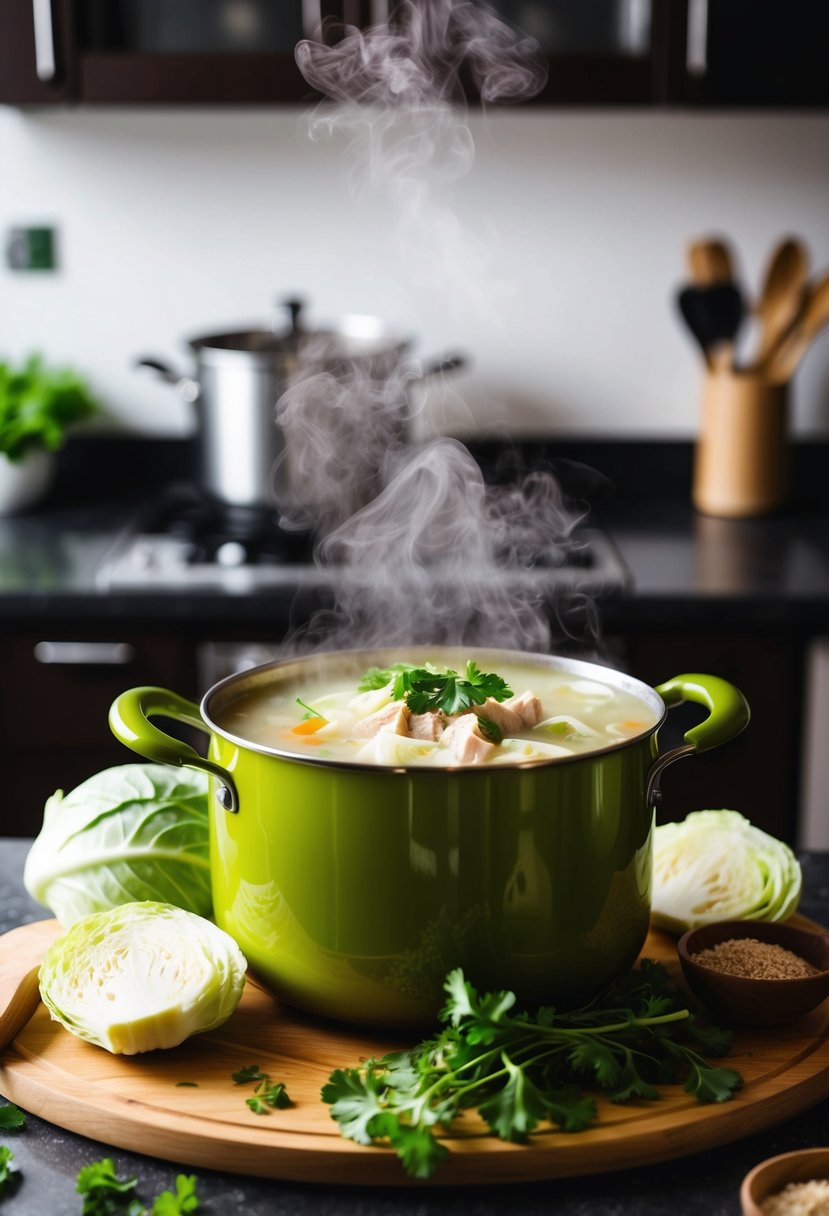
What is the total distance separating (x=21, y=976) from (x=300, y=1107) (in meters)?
0.26

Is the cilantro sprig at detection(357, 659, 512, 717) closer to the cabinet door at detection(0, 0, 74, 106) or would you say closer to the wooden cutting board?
the wooden cutting board

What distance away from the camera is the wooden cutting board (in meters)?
0.83

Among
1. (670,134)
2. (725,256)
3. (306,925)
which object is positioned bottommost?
(306,925)

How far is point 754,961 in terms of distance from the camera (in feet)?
3.33

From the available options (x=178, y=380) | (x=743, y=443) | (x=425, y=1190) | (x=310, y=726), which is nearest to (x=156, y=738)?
(x=310, y=726)

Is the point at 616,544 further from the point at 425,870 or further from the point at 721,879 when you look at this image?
the point at 425,870

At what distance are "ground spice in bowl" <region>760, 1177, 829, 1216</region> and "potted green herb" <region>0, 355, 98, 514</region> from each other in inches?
93.0

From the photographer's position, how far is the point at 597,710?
1.11 m

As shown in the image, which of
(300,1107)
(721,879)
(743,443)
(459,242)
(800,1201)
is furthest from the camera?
(459,242)

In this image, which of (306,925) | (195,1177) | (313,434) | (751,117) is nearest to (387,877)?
(306,925)

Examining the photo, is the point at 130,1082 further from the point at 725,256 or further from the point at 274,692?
the point at 725,256

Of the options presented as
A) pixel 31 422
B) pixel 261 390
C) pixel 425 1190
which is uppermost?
pixel 261 390

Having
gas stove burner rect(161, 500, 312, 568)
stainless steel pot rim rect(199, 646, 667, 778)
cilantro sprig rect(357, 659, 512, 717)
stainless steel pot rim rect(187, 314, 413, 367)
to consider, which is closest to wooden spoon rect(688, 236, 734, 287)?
stainless steel pot rim rect(187, 314, 413, 367)

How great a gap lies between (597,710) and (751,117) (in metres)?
2.24
